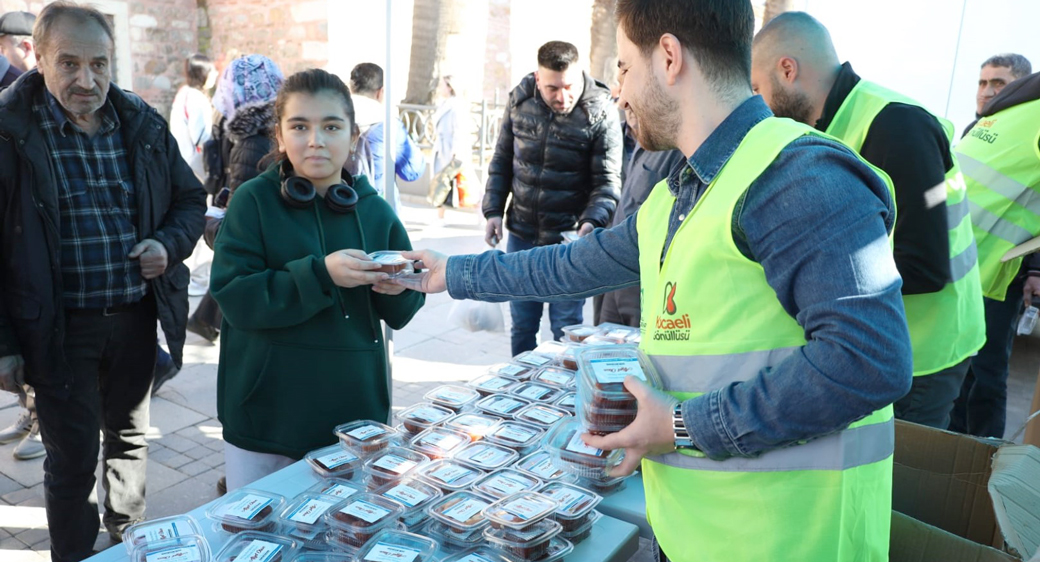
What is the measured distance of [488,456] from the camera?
203cm

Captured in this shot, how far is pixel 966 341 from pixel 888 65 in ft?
9.34

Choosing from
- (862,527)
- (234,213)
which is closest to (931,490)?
(862,527)

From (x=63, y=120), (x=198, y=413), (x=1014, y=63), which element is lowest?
(x=198, y=413)

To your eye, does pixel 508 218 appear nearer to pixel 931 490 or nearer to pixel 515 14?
pixel 931 490

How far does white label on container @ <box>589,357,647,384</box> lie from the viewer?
1362mm

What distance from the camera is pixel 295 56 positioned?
1258 centimetres

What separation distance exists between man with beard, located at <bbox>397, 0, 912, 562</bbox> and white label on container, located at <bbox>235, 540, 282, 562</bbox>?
0.79m

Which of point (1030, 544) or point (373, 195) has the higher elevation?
point (373, 195)

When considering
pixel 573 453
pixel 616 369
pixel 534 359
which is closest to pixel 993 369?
pixel 534 359

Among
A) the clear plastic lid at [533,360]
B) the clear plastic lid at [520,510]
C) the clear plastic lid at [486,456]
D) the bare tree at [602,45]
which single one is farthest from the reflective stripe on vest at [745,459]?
the bare tree at [602,45]

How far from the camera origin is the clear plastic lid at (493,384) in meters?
2.50

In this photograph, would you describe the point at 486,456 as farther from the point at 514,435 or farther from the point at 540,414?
the point at 540,414

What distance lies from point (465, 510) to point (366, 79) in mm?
4192

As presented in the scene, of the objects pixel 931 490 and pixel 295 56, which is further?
pixel 295 56
